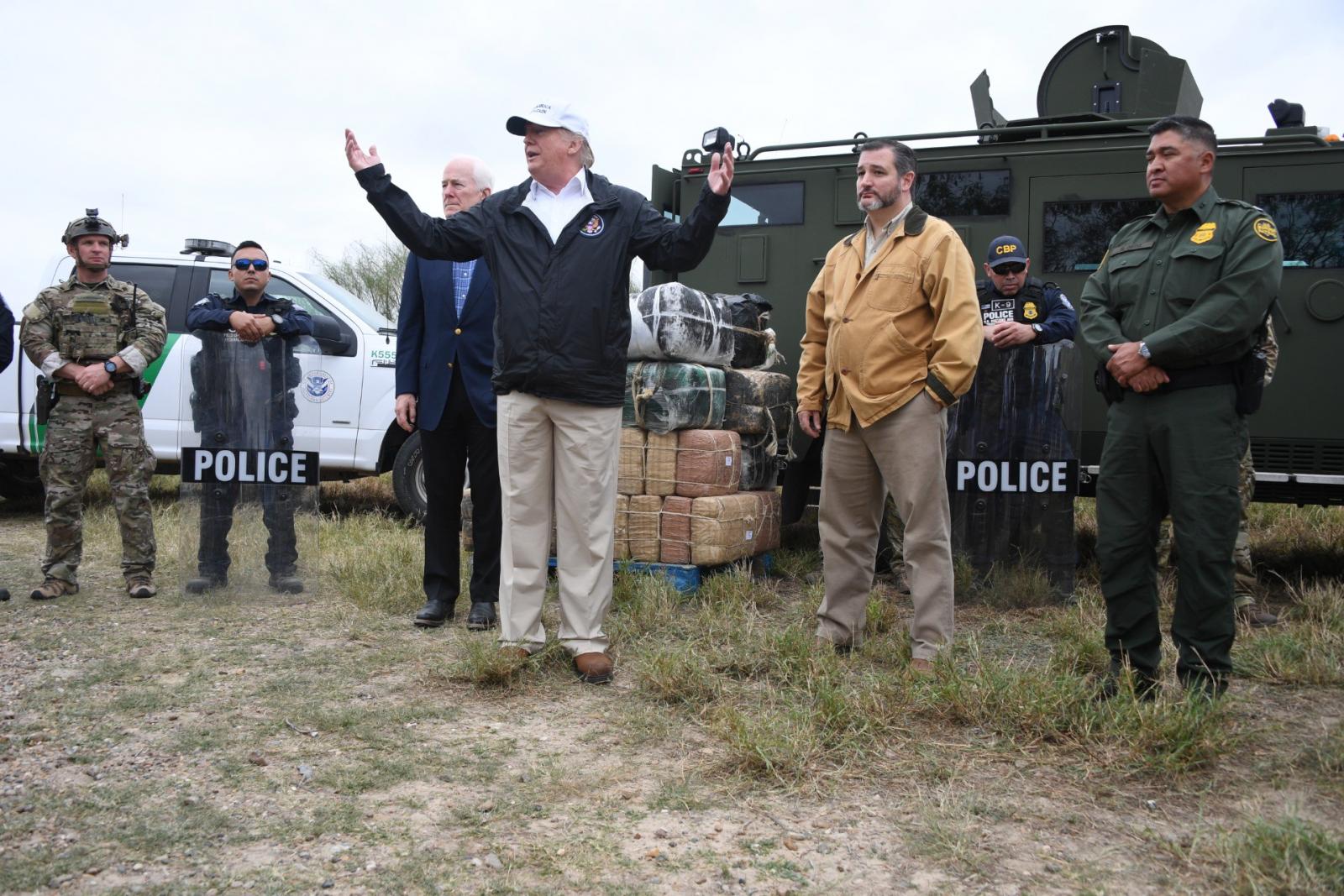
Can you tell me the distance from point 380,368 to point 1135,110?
5264mm

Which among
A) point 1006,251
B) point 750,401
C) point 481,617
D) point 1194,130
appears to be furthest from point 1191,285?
point 481,617

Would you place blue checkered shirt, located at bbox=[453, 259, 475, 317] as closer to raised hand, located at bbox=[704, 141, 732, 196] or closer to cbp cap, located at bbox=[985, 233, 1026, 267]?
raised hand, located at bbox=[704, 141, 732, 196]

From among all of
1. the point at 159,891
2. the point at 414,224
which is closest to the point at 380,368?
the point at 414,224

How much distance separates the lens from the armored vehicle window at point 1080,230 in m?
6.11

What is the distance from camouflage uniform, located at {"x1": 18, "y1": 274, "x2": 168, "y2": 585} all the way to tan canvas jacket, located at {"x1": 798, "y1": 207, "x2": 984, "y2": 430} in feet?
11.8

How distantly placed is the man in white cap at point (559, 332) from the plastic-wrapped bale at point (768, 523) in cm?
186

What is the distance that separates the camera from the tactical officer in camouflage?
5.44m

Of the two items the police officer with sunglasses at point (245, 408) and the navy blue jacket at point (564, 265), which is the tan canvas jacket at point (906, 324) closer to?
the navy blue jacket at point (564, 265)

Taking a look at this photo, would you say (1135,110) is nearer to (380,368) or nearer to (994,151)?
(994,151)

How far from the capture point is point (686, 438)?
5527 mm

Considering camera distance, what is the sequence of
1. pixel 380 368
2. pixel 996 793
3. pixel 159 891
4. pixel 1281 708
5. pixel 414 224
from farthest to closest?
pixel 380 368
pixel 414 224
pixel 1281 708
pixel 996 793
pixel 159 891

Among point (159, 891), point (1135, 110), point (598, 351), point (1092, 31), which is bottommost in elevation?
point (159, 891)

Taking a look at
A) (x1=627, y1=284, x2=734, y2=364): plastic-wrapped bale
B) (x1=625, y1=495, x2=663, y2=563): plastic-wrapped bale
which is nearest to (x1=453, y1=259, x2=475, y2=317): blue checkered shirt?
(x1=627, y1=284, x2=734, y2=364): plastic-wrapped bale

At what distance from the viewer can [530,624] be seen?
4148 mm
